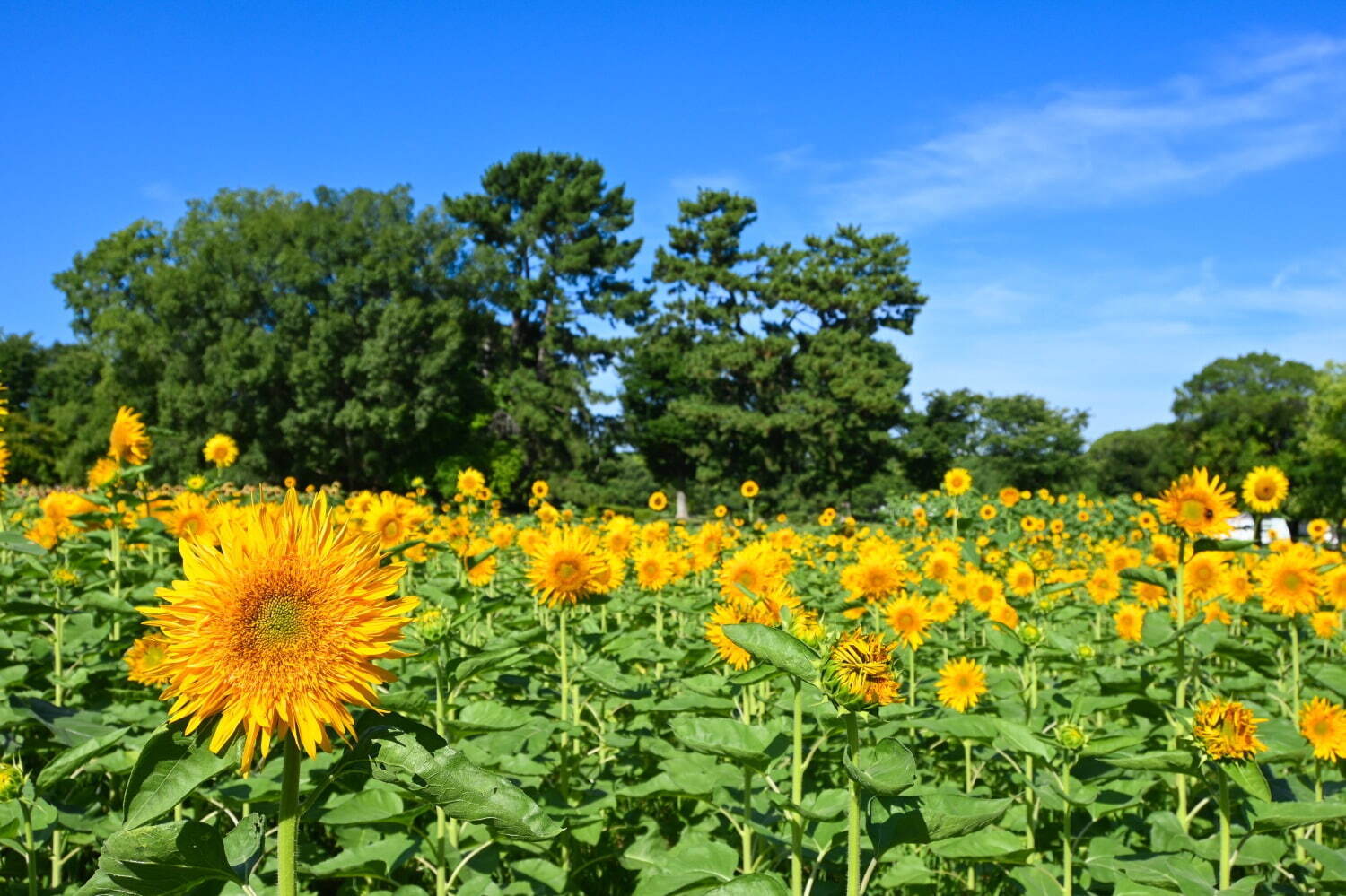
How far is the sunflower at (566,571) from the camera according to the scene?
3.52 m

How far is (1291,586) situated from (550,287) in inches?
1454

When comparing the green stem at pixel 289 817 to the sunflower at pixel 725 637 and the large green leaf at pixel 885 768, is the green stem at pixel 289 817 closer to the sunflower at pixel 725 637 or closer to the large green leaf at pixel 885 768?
the large green leaf at pixel 885 768

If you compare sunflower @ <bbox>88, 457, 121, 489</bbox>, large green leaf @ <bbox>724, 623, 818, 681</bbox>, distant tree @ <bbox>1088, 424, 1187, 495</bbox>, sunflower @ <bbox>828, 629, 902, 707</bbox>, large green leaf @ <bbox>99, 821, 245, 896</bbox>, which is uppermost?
distant tree @ <bbox>1088, 424, 1187, 495</bbox>

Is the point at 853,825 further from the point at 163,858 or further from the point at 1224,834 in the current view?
the point at 1224,834

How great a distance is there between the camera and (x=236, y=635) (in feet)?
4.08

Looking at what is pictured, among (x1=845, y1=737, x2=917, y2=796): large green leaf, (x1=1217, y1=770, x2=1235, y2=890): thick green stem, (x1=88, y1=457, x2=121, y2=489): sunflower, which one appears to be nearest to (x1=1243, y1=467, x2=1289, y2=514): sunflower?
(x1=1217, y1=770, x2=1235, y2=890): thick green stem

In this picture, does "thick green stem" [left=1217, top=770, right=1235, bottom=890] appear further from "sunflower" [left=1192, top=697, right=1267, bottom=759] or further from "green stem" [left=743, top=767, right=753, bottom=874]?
"green stem" [left=743, top=767, right=753, bottom=874]

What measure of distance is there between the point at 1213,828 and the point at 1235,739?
1.22m

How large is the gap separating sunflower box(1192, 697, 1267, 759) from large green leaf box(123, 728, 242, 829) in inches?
86.8

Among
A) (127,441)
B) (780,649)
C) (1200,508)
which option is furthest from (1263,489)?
(127,441)

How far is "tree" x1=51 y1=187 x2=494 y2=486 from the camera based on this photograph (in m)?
32.7

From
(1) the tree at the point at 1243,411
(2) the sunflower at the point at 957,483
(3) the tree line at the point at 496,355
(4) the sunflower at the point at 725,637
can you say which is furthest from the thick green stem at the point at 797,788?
(1) the tree at the point at 1243,411

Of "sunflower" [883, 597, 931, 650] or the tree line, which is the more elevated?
the tree line

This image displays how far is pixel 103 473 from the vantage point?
176 inches
